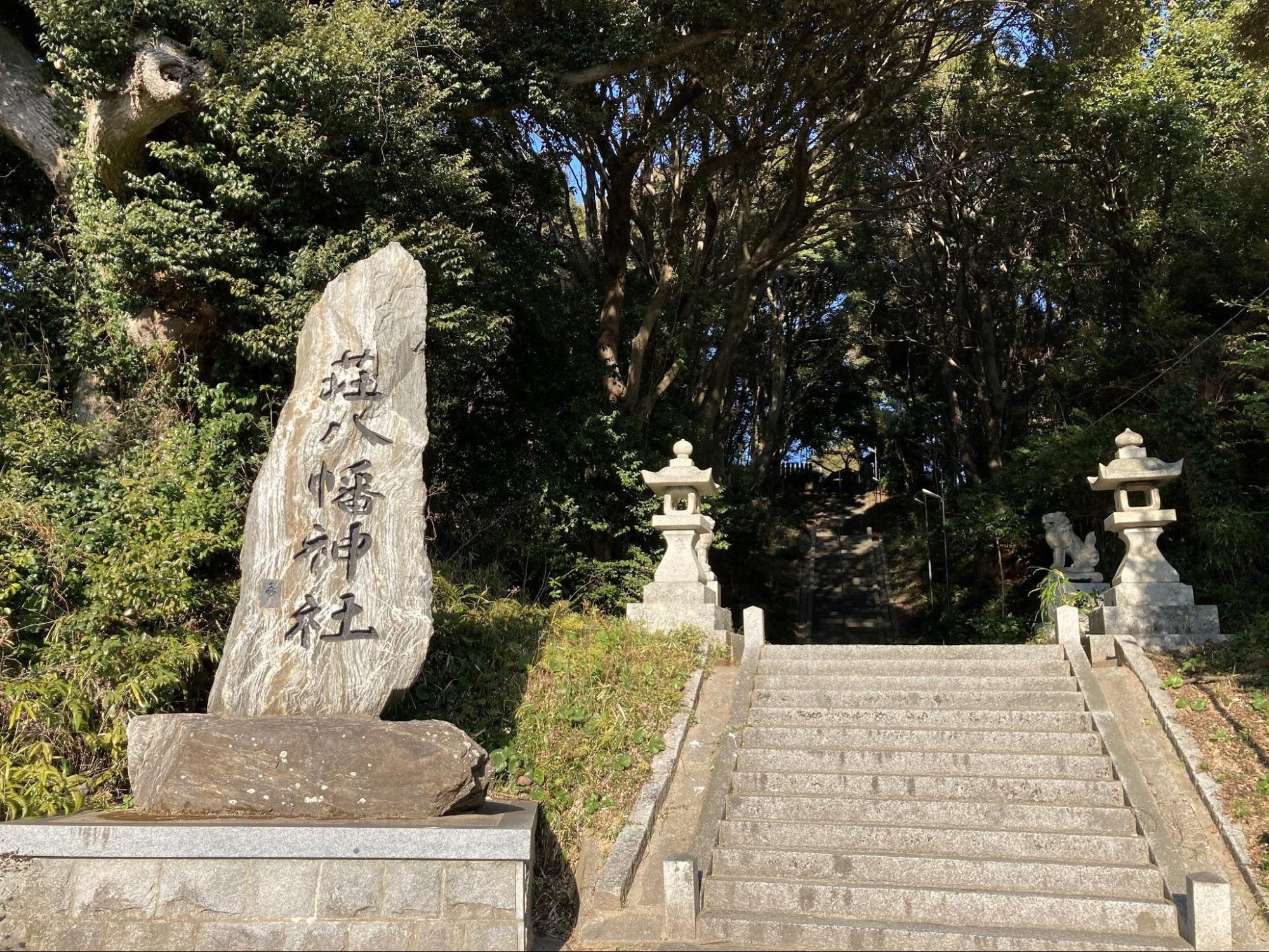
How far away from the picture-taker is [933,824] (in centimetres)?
602

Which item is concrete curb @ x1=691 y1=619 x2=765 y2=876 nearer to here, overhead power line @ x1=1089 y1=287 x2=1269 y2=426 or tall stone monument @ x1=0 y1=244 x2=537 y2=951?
tall stone monument @ x1=0 y1=244 x2=537 y2=951

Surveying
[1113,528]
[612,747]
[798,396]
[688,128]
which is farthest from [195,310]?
[798,396]

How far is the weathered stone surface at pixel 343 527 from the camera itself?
219 inches

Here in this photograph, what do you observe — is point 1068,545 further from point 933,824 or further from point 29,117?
point 29,117

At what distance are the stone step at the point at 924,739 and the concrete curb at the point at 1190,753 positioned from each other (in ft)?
1.85

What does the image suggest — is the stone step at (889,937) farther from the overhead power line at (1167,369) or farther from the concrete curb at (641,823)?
the overhead power line at (1167,369)

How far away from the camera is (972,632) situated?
1727 centimetres

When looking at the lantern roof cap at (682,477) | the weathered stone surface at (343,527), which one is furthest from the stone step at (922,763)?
the lantern roof cap at (682,477)

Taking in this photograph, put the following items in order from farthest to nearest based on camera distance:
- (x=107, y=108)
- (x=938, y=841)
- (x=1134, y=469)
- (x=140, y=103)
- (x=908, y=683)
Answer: (x=1134, y=469) → (x=107, y=108) → (x=140, y=103) → (x=908, y=683) → (x=938, y=841)

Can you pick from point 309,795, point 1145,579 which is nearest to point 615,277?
point 1145,579

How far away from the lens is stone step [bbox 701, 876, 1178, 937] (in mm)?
5105

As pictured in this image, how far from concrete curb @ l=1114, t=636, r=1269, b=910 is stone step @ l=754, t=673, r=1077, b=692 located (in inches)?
24.1

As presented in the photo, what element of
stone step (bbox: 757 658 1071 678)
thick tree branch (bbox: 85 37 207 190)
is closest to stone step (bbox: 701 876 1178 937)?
stone step (bbox: 757 658 1071 678)

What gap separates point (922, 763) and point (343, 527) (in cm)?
432
